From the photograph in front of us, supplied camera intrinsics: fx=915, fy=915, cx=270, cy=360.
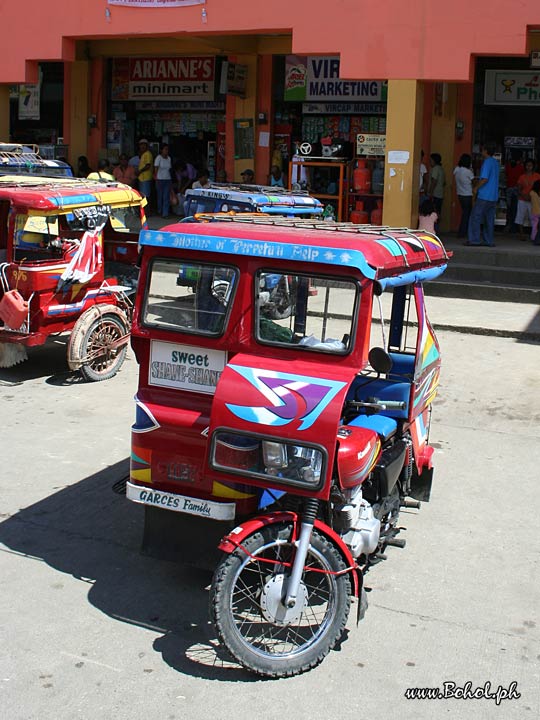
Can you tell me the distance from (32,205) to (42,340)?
1.40 metres

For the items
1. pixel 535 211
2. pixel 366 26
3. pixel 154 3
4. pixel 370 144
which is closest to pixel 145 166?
pixel 154 3

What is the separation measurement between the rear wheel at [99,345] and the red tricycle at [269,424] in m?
4.15

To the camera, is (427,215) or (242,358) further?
(427,215)

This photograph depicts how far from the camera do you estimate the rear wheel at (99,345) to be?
9.57 metres

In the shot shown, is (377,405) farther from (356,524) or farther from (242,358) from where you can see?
(242,358)

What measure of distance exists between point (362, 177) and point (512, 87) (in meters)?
4.19

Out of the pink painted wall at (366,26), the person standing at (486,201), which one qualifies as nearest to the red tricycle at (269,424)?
the pink painted wall at (366,26)

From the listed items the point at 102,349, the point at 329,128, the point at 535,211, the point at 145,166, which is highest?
the point at 329,128

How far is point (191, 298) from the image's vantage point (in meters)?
5.16

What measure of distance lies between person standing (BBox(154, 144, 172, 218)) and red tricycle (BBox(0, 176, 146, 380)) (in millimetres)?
10731

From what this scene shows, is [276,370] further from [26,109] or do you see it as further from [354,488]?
[26,109]

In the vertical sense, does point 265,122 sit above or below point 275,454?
above

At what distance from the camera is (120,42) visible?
21.7 metres

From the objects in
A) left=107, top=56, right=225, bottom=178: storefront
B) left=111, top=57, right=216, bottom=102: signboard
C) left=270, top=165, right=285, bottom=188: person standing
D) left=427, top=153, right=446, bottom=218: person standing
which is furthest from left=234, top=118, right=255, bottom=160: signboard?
left=427, top=153, right=446, bottom=218: person standing
